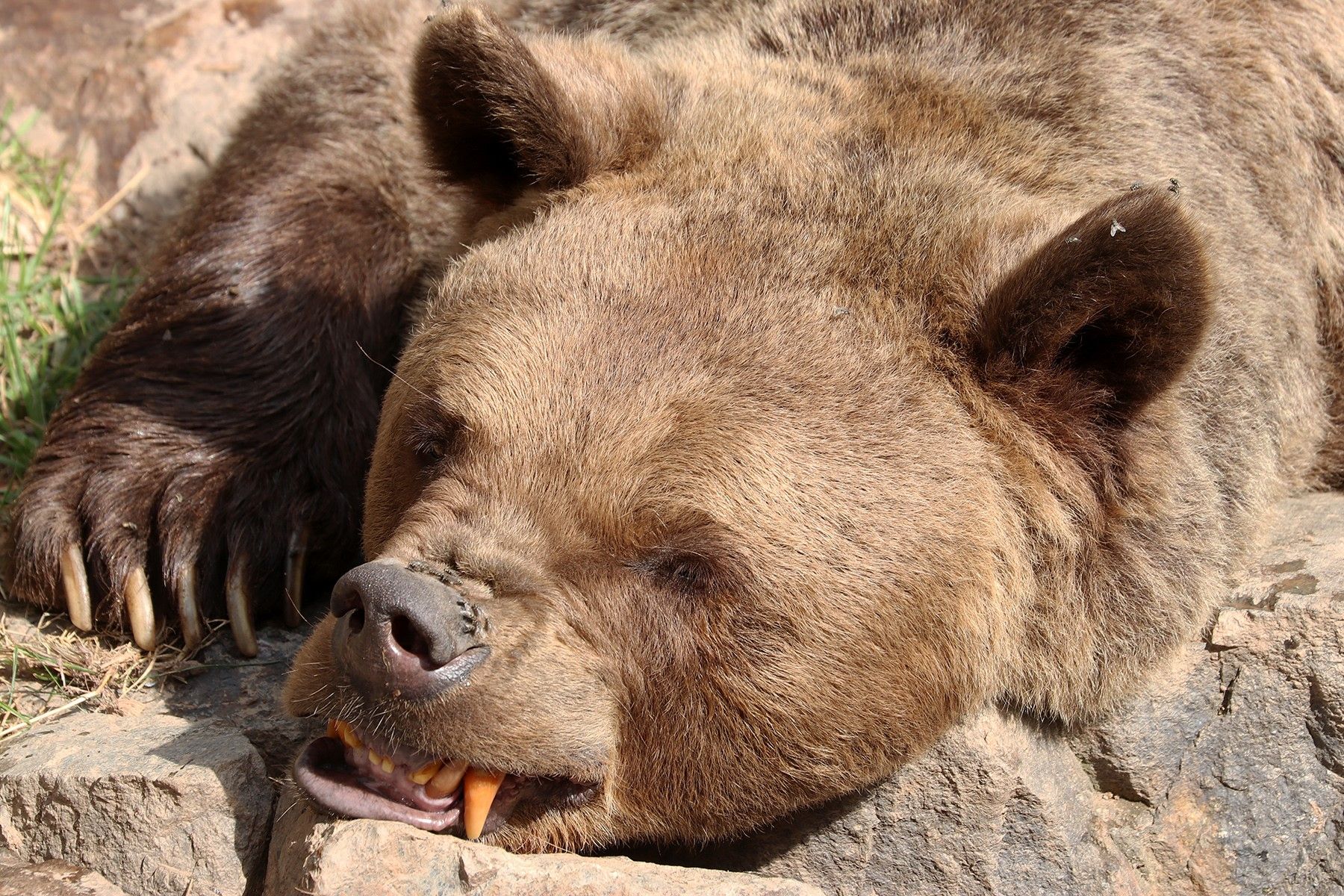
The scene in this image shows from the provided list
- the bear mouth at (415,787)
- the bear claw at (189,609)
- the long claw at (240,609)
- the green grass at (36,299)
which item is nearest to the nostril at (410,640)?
the bear mouth at (415,787)

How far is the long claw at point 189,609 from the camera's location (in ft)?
15.6

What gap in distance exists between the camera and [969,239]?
370cm

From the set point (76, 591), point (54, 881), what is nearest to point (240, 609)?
point (76, 591)

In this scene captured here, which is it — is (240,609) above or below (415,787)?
below

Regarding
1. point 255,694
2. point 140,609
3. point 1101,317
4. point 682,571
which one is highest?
point 1101,317

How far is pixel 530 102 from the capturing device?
3.97m

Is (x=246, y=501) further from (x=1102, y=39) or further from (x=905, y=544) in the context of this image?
(x=1102, y=39)

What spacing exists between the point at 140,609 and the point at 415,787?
1755 millimetres

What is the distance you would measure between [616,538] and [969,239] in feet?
4.08

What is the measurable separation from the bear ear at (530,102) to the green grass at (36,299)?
8.60 feet

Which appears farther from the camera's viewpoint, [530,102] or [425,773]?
[530,102]

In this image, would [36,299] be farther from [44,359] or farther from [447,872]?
[447,872]

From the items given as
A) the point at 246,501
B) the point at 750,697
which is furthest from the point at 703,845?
the point at 246,501

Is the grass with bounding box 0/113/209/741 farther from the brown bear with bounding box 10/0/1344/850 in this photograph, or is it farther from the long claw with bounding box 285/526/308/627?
the long claw with bounding box 285/526/308/627
